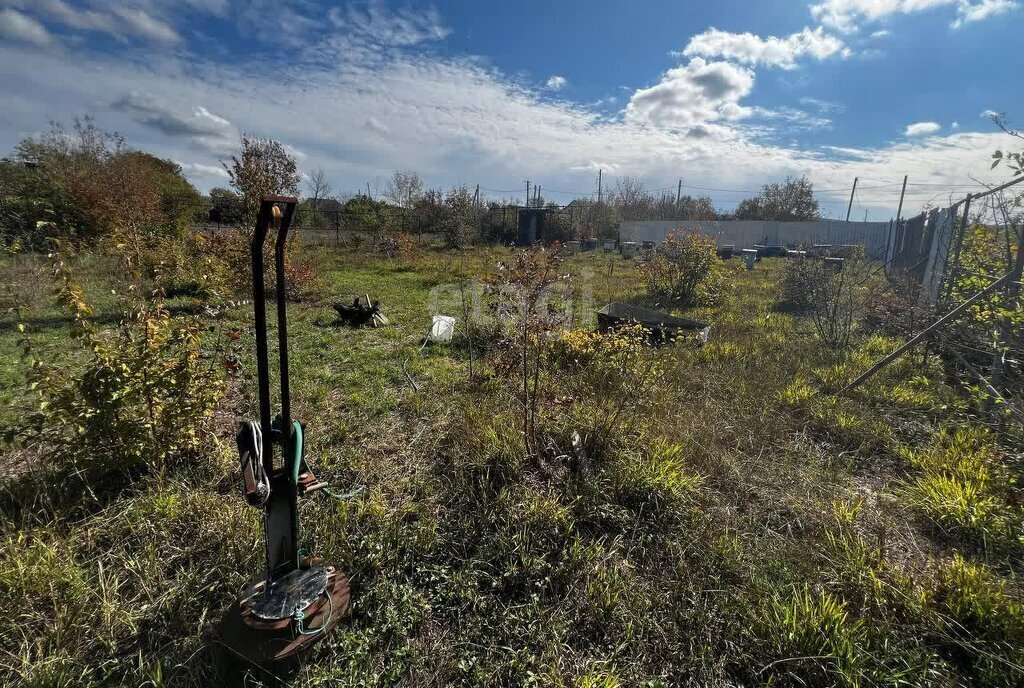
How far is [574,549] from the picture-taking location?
2.24 m

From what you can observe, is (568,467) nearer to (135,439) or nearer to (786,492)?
(786,492)

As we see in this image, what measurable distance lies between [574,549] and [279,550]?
1.32 meters

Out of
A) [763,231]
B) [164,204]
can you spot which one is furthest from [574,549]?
[763,231]

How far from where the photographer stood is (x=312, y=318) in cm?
713

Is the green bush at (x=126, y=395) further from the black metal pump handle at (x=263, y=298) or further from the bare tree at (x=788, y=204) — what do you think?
the bare tree at (x=788, y=204)

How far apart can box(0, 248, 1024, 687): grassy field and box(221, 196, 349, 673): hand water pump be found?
215mm

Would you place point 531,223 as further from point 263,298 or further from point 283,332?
point 263,298

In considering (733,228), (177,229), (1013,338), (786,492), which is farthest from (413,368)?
(733,228)

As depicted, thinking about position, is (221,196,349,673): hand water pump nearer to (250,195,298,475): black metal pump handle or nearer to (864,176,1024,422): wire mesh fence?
(250,195,298,475): black metal pump handle

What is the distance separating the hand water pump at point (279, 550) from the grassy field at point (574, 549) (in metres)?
0.22

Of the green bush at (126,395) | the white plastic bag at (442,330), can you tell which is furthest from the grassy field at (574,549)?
the white plastic bag at (442,330)

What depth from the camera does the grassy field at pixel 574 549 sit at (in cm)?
175

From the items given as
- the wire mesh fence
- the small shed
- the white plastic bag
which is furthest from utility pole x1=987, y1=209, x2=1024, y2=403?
→ the small shed

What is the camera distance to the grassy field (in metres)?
1.75
